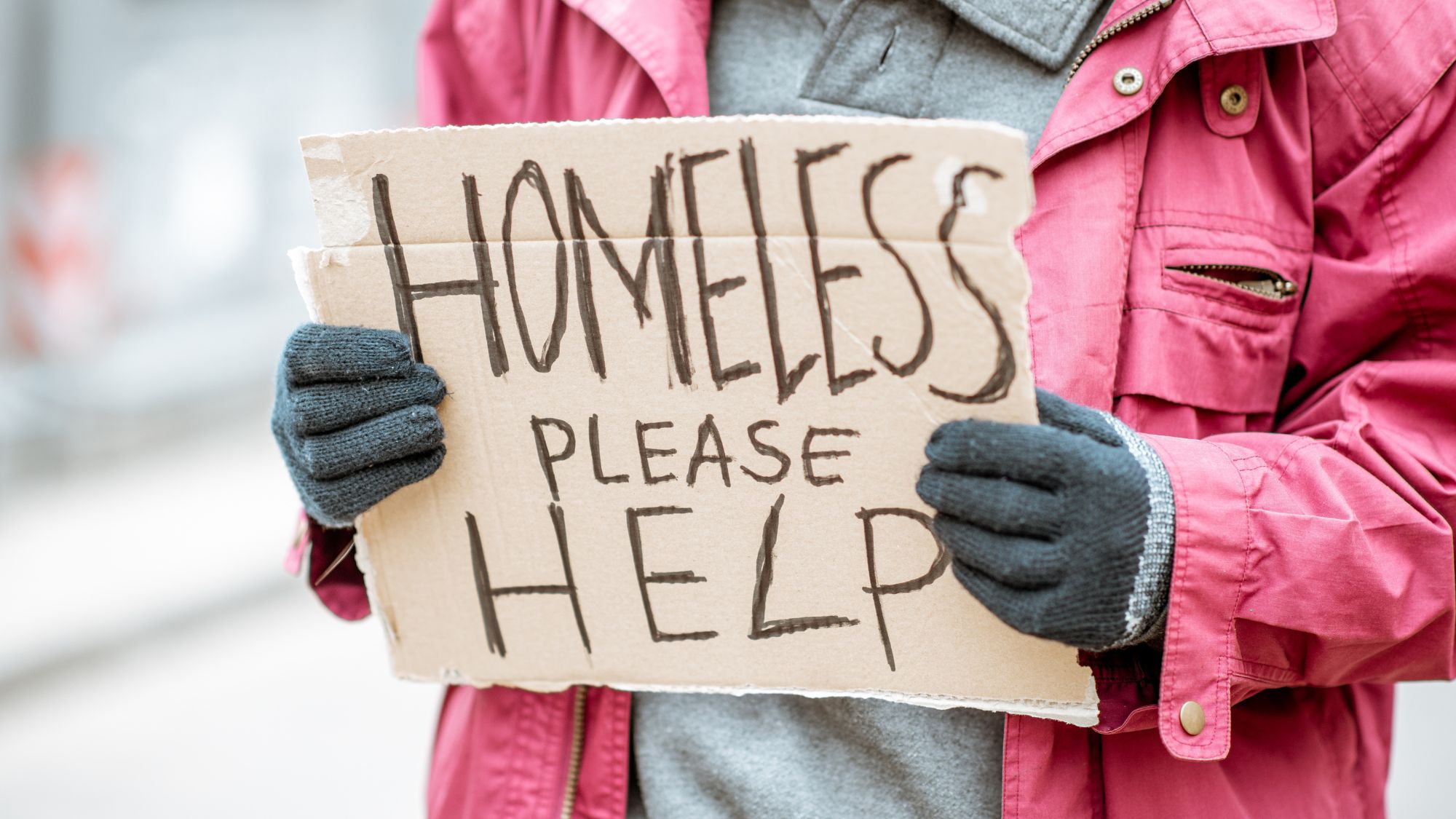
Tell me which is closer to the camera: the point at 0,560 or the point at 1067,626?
the point at 1067,626

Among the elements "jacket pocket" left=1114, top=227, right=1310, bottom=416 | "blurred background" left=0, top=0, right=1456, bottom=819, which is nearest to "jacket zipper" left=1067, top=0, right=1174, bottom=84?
"jacket pocket" left=1114, top=227, right=1310, bottom=416

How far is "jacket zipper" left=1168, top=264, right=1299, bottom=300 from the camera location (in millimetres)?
1025

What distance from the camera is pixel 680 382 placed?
98 centimetres

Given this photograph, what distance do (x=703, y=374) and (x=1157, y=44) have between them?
0.47 metres

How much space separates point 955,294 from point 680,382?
23 centimetres

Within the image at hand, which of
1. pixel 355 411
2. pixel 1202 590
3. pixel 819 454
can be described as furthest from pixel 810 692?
pixel 355 411

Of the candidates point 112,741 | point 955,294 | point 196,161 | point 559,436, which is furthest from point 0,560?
point 955,294

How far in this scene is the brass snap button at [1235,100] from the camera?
39.9 inches

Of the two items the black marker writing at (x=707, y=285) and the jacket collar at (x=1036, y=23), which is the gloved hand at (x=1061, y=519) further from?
the jacket collar at (x=1036, y=23)

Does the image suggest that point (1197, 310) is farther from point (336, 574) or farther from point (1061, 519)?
point (336, 574)

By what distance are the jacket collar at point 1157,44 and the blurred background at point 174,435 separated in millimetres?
2445

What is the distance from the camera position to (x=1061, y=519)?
2.90ft

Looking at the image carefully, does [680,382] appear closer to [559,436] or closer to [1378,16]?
[559,436]

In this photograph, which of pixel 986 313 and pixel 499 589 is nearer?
pixel 986 313
